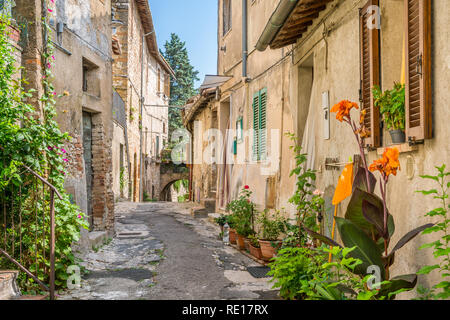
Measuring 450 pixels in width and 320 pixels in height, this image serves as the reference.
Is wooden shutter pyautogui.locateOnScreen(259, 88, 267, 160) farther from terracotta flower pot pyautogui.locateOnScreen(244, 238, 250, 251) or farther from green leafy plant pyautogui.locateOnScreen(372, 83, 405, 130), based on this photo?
green leafy plant pyautogui.locateOnScreen(372, 83, 405, 130)

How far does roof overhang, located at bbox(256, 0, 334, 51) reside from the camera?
18.0 ft

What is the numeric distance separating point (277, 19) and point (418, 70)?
3.06 metres

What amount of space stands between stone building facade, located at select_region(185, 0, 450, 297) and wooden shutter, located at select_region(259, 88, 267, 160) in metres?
0.02

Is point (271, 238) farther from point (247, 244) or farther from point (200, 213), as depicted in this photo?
point (200, 213)

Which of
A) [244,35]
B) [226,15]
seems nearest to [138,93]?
[226,15]

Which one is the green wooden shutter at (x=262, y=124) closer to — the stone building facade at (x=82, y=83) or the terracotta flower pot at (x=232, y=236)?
the terracotta flower pot at (x=232, y=236)

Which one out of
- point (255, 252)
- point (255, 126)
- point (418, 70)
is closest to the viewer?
point (418, 70)

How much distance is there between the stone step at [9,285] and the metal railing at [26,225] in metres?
0.22

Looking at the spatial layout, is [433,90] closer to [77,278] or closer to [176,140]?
[77,278]

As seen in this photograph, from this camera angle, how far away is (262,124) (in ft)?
29.6

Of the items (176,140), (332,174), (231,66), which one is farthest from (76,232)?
(176,140)

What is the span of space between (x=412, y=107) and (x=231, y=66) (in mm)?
9235

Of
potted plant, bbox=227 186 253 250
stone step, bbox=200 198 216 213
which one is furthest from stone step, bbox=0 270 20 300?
stone step, bbox=200 198 216 213

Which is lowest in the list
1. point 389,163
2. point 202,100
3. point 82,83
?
point 389,163
